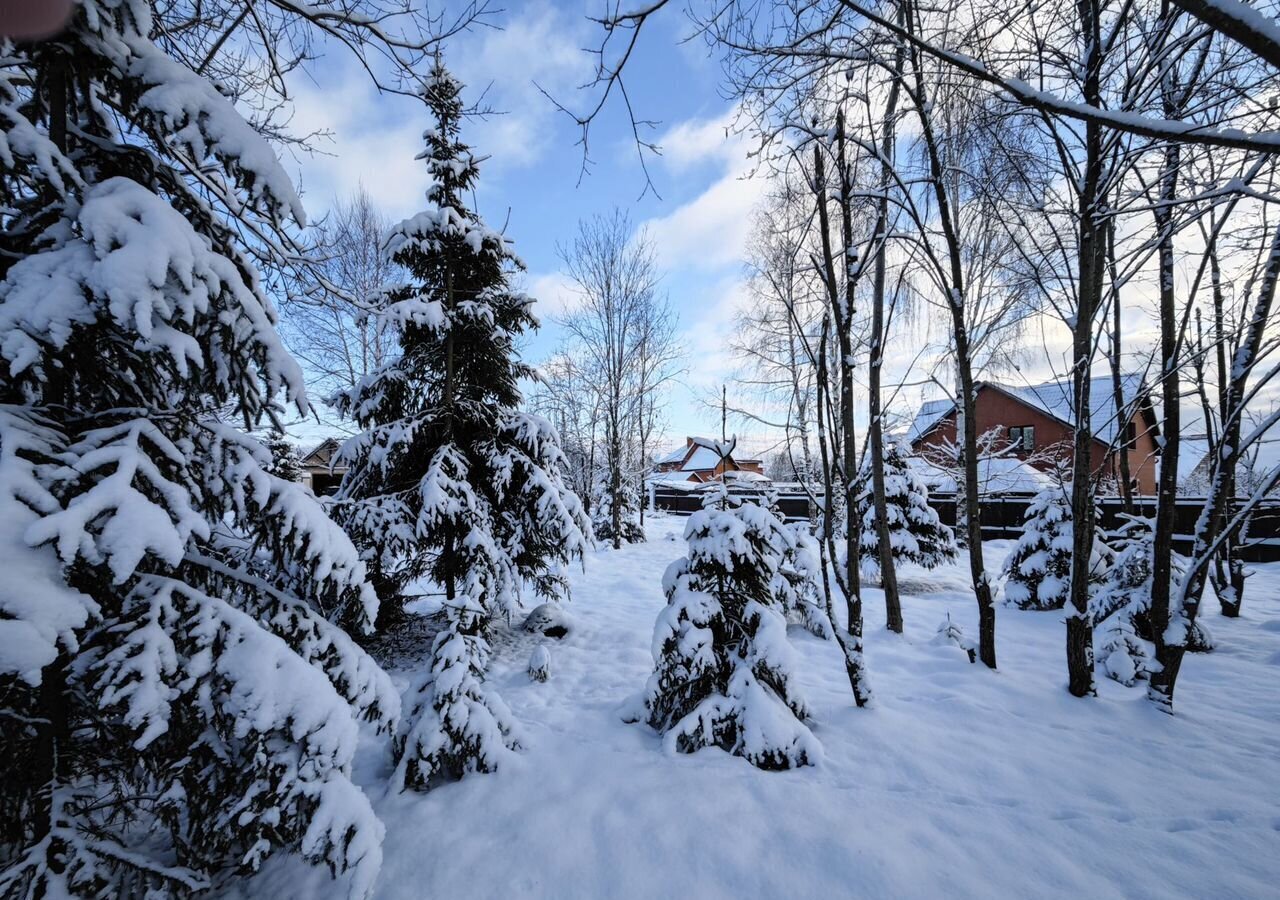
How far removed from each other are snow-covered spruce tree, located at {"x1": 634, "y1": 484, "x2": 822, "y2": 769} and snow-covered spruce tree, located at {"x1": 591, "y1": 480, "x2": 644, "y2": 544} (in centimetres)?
1064

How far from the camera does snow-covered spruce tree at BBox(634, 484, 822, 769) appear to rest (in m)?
3.01

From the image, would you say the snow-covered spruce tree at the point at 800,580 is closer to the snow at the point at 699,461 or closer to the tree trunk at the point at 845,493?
the tree trunk at the point at 845,493

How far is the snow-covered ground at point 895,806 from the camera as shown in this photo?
206 cm

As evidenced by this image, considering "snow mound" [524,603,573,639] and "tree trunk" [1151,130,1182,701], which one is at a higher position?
"tree trunk" [1151,130,1182,701]

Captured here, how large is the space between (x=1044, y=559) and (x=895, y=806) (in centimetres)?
667

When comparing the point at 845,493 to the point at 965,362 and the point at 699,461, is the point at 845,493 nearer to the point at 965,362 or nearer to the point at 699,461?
the point at 965,362

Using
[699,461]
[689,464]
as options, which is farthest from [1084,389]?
[689,464]

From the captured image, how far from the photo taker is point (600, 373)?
15641 millimetres

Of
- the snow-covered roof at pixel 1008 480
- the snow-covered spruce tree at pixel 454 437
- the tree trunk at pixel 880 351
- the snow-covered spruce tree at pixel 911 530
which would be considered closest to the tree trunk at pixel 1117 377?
the tree trunk at pixel 880 351

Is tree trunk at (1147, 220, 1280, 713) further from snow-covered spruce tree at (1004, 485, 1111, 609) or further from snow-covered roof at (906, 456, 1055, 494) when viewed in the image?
snow-covered roof at (906, 456, 1055, 494)

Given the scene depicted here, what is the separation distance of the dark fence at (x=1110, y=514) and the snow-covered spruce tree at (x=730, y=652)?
0.98 meters

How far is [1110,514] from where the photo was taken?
11.4 m

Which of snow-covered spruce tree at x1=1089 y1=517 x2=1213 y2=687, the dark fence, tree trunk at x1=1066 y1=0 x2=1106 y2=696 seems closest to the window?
the dark fence

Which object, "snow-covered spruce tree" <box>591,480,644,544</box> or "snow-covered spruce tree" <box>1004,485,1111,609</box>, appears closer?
"snow-covered spruce tree" <box>1004,485,1111,609</box>
